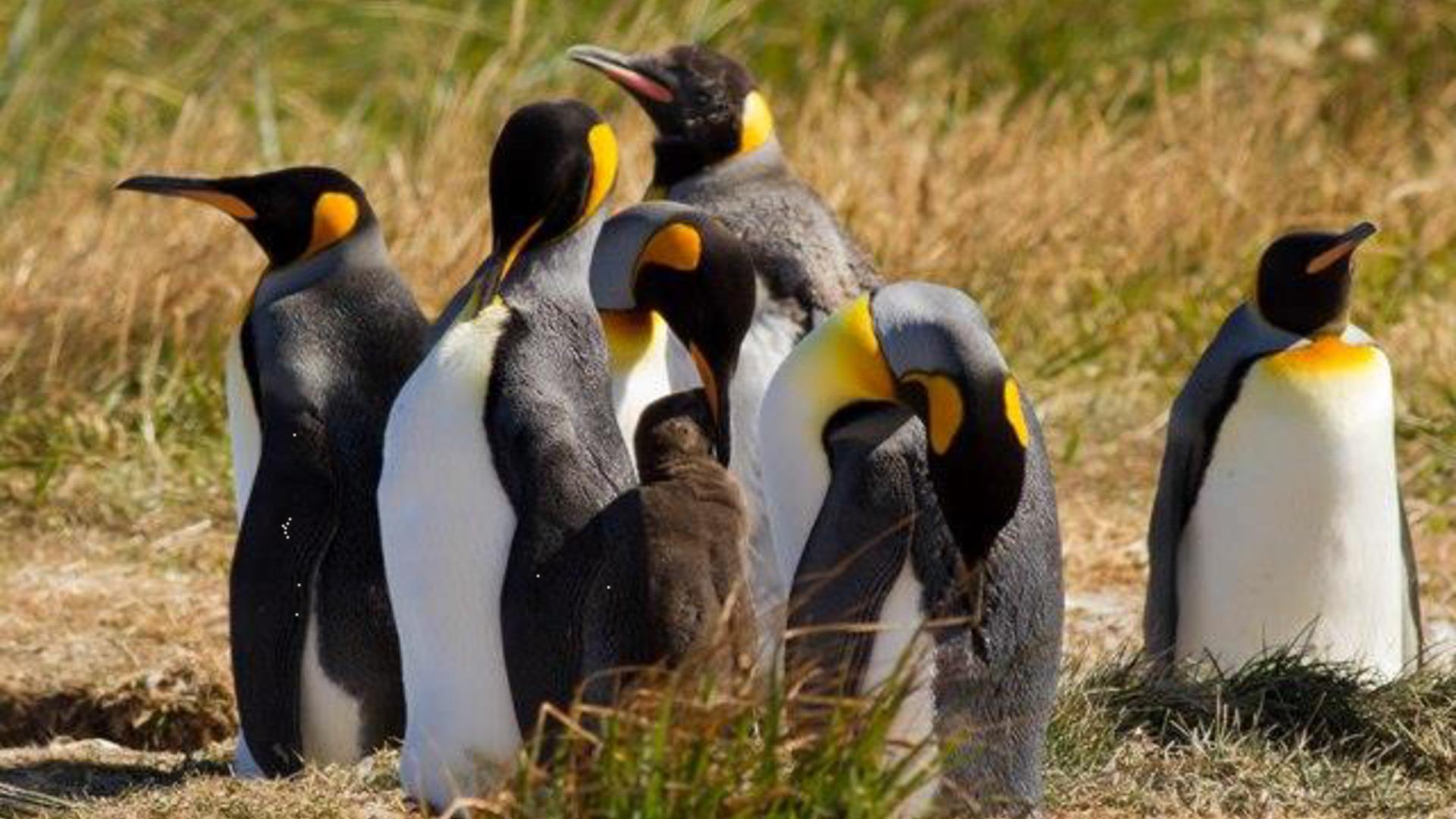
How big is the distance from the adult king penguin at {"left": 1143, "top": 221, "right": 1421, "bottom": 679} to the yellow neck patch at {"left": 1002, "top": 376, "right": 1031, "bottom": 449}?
159cm

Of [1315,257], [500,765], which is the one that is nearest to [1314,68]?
[1315,257]

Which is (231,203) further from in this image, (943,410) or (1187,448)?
(1187,448)

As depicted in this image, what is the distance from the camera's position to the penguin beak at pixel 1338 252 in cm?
615

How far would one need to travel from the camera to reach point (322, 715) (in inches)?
214

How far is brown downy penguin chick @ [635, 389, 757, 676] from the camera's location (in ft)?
15.1

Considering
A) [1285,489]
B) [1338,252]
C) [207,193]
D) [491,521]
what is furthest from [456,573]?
[1338,252]

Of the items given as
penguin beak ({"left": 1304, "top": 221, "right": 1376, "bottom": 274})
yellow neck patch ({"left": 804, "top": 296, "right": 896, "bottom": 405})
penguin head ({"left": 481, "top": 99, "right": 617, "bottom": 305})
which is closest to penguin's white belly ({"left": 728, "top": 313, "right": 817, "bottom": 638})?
yellow neck patch ({"left": 804, "top": 296, "right": 896, "bottom": 405})

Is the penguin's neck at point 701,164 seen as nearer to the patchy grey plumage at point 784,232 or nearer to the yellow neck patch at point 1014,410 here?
the patchy grey plumage at point 784,232

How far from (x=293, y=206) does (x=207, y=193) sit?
18 centimetres

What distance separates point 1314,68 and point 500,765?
658 centimetres

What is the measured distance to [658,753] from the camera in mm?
3793

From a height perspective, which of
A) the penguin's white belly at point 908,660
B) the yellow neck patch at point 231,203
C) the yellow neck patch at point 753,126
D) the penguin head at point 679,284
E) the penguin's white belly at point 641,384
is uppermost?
the yellow neck patch at point 753,126

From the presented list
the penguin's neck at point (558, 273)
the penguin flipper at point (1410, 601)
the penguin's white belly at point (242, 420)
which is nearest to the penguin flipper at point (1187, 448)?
the penguin flipper at point (1410, 601)

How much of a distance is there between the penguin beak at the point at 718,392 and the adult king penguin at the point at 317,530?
1.76ft
